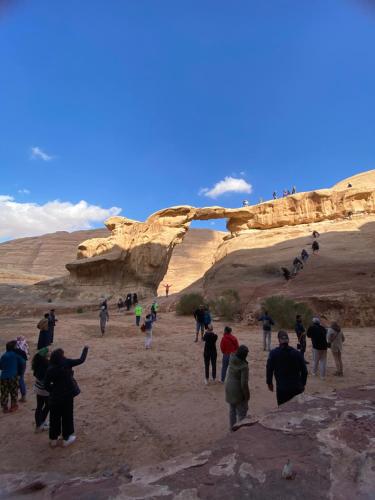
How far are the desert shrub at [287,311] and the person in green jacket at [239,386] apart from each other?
35.9 feet

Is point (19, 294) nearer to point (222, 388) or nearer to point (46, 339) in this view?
point (46, 339)

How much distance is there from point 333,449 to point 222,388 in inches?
186

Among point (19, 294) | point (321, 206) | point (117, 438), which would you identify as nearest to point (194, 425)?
point (117, 438)

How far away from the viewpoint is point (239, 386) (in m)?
4.98

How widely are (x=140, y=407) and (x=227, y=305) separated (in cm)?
1255

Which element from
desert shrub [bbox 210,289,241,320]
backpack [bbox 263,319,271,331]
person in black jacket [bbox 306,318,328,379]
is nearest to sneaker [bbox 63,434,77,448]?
person in black jacket [bbox 306,318,328,379]

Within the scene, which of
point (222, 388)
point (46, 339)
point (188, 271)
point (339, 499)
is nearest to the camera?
point (339, 499)

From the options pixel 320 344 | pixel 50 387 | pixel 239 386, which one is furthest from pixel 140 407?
pixel 320 344

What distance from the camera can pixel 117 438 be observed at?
5.31 metres

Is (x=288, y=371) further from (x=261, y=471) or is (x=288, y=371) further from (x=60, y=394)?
(x=60, y=394)

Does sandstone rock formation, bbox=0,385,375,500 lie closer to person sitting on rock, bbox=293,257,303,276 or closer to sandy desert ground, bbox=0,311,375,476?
sandy desert ground, bbox=0,311,375,476

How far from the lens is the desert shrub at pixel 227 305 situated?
60.8ft

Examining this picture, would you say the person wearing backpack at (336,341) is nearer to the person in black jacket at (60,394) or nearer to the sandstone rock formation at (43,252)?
the person in black jacket at (60,394)

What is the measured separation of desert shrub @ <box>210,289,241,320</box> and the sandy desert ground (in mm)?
5882
